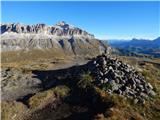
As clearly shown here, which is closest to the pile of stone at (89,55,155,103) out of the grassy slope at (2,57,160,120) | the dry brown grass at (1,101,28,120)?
the grassy slope at (2,57,160,120)

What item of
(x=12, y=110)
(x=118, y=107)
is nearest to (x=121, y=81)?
(x=118, y=107)

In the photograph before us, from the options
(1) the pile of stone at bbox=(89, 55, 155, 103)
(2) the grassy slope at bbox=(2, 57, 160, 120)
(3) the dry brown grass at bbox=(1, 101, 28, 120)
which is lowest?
(3) the dry brown grass at bbox=(1, 101, 28, 120)

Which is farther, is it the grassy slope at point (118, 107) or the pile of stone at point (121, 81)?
the pile of stone at point (121, 81)

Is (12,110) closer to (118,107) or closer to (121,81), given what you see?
(118,107)

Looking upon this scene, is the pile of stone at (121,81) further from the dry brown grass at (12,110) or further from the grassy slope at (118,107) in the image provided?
the dry brown grass at (12,110)

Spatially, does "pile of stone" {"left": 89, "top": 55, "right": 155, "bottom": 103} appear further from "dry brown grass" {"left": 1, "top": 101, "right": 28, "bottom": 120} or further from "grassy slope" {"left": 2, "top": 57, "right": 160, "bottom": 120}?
"dry brown grass" {"left": 1, "top": 101, "right": 28, "bottom": 120}

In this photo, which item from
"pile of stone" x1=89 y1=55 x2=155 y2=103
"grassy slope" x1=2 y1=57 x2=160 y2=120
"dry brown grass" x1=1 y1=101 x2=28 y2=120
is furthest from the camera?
"pile of stone" x1=89 y1=55 x2=155 y2=103

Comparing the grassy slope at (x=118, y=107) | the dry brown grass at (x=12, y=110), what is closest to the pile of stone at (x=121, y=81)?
the grassy slope at (x=118, y=107)

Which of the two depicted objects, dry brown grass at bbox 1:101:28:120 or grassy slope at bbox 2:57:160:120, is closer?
grassy slope at bbox 2:57:160:120
